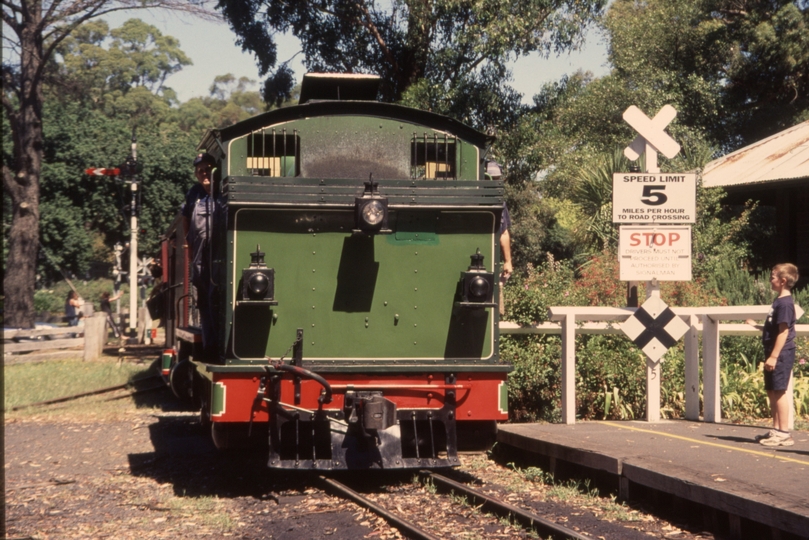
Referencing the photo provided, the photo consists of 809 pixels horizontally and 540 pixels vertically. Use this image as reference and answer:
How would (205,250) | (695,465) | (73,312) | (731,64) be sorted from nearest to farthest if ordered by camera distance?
(695,465) → (205,250) → (731,64) → (73,312)

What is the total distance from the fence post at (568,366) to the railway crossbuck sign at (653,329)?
56 centimetres

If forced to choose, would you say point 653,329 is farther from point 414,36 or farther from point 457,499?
point 414,36

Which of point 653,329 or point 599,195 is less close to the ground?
point 599,195

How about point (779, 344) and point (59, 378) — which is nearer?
point (779, 344)

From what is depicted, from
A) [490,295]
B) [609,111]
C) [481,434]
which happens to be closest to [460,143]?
[490,295]

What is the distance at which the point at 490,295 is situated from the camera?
7.84m

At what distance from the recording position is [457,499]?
297 inches

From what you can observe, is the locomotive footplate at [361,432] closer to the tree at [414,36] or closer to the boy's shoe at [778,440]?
the boy's shoe at [778,440]

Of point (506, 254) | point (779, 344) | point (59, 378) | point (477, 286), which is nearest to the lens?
point (477, 286)

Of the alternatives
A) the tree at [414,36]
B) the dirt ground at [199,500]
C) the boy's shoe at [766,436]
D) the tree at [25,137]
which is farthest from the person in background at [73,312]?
the boy's shoe at [766,436]

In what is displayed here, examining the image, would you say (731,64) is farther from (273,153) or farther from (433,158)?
(273,153)

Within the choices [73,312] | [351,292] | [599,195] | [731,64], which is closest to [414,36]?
[599,195]

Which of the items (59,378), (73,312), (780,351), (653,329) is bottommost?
(59,378)

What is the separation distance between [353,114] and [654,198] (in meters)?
3.50
